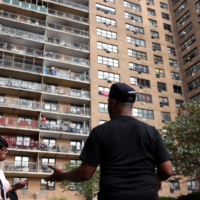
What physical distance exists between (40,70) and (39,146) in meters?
10.8

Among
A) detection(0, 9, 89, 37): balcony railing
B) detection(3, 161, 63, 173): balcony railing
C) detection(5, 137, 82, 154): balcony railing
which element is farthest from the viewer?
detection(0, 9, 89, 37): balcony railing

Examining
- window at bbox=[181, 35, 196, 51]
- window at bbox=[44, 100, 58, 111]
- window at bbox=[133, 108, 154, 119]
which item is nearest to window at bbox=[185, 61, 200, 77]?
window at bbox=[181, 35, 196, 51]

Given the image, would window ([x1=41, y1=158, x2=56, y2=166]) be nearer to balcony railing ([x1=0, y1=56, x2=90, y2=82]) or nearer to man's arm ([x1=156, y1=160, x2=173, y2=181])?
balcony railing ([x1=0, y1=56, x2=90, y2=82])

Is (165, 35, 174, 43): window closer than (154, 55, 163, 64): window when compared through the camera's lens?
No

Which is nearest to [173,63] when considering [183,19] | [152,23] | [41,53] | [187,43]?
[187,43]

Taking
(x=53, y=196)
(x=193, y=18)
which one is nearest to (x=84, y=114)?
(x=53, y=196)

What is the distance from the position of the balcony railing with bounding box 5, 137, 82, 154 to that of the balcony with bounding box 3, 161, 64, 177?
187cm

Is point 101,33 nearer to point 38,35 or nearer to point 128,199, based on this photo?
point 38,35

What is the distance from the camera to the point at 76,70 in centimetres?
4206

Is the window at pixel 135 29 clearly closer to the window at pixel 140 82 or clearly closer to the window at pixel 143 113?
the window at pixel 140 82

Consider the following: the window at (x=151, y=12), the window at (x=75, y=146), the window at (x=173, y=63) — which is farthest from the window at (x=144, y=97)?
the window at (x=151, y=12)

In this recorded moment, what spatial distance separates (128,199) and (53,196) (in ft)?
107

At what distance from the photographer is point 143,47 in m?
47.8

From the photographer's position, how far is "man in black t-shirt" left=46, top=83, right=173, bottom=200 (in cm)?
238
